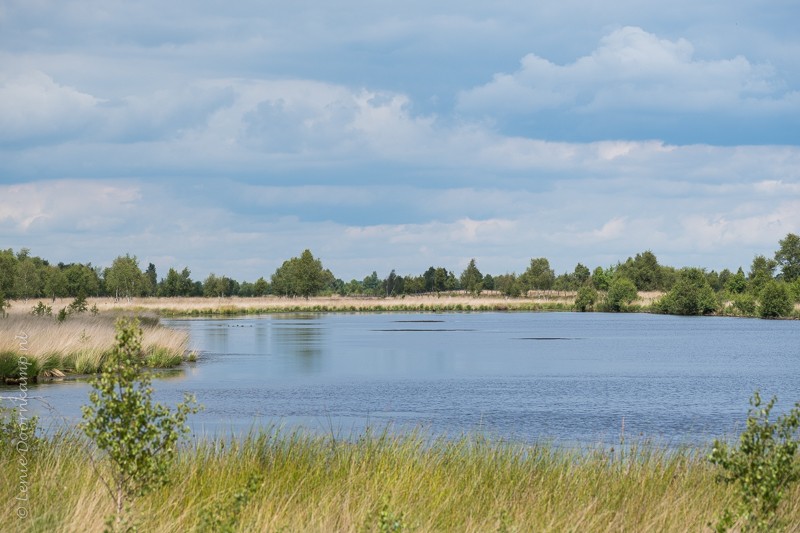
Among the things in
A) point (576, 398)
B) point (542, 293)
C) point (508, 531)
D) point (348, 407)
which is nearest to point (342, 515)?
point (508, 531)

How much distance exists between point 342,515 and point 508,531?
2.39 m

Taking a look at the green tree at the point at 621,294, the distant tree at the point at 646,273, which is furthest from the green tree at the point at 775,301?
the distant tree at the point at 646,273

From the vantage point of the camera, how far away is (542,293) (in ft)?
501

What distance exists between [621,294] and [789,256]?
34.2 m

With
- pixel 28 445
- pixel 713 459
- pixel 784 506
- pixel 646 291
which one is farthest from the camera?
pixel 646 291

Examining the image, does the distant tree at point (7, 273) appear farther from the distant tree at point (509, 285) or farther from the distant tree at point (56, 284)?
the distant tree at point (509, 285)

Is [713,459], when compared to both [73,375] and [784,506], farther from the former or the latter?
[73,375]

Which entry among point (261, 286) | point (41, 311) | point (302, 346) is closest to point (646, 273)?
point (261, 286)

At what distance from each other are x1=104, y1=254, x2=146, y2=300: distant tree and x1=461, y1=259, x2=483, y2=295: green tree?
59.5 m

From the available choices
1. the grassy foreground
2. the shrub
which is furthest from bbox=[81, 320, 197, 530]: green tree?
the shrub

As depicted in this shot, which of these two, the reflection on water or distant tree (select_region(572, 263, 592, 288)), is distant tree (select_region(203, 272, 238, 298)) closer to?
distant tree (select_region(572, 263, 592, 288))

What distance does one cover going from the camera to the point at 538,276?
152125 mm

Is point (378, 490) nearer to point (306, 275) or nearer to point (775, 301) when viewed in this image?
point (775, 301)

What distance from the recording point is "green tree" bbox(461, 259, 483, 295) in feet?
508
